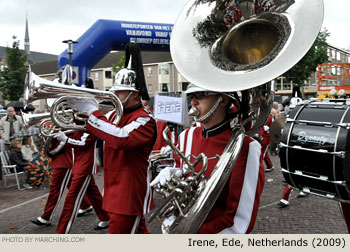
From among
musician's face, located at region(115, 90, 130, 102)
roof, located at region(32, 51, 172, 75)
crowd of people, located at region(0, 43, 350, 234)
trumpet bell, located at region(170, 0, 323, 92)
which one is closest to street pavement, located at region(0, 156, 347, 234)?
crowd of people, located at region(0, 43, 350, 234)

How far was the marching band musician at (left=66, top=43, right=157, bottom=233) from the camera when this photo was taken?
2770 mm

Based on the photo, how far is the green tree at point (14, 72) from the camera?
79.2ft

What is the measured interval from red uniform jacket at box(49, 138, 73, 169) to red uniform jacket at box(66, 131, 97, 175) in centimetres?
30

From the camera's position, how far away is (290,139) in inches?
96.2

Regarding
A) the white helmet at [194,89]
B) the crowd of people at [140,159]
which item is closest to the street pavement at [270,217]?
the crowd of people at [140,159]

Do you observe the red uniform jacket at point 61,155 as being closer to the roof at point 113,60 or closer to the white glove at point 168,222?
the white glove at point 168,222

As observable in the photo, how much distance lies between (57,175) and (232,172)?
3.47 m

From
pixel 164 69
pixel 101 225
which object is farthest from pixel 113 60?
pixel 101 225

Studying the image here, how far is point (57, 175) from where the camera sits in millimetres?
4707

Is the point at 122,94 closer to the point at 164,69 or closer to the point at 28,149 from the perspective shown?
the point at 28,149

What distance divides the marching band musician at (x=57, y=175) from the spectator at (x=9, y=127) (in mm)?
4565

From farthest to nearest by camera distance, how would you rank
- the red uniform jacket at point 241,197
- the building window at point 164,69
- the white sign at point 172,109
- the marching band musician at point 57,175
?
the building window at point 164,69 < the marching band musician at point 57,175 < the white sign at point 172,109 < the red uniform jacket at point 241,197

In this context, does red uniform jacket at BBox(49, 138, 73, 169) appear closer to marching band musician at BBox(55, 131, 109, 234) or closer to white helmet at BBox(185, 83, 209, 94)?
marching band musician at BBox(55, 131, 109, 234)

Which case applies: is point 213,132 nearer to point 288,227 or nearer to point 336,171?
Result: point 336,171
